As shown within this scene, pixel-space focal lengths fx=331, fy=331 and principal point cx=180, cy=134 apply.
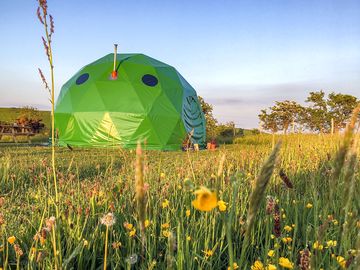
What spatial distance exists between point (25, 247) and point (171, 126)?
1227cm

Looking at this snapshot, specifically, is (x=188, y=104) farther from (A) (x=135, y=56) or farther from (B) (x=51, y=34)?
(B) (x=51, y=34)

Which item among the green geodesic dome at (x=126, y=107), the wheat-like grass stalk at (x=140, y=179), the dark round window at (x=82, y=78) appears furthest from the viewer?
the dark round window at (x=82, y=78)

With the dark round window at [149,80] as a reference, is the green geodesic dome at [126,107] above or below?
below

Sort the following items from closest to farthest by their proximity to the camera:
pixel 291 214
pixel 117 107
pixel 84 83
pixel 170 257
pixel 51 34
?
pixel 170 257 → pixel 51 34 → pixel 291 214 → pixel 117 107 → pixel 84 83

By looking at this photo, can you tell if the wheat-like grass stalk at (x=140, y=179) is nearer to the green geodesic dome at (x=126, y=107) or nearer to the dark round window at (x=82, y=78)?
the green geodesic dome at (x=126, y=107)

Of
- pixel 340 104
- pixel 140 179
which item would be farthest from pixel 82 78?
pixel 340 104

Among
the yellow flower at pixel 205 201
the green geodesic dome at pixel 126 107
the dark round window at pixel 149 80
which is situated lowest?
the yellow flower at pixel 205 201

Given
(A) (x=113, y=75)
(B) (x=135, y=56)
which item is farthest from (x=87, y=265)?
(B) (x=135, y=56)

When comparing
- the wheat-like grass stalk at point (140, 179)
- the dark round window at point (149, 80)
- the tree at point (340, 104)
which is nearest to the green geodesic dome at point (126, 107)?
the dark round window at point (149, 80)

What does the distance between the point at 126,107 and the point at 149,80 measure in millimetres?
1775

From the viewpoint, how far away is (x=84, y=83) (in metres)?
15.3

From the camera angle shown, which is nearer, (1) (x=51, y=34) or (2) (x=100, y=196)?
(1) (x=51, y=34)

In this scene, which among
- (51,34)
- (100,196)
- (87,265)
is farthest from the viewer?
(100,196)

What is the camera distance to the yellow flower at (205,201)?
491 millimetres
